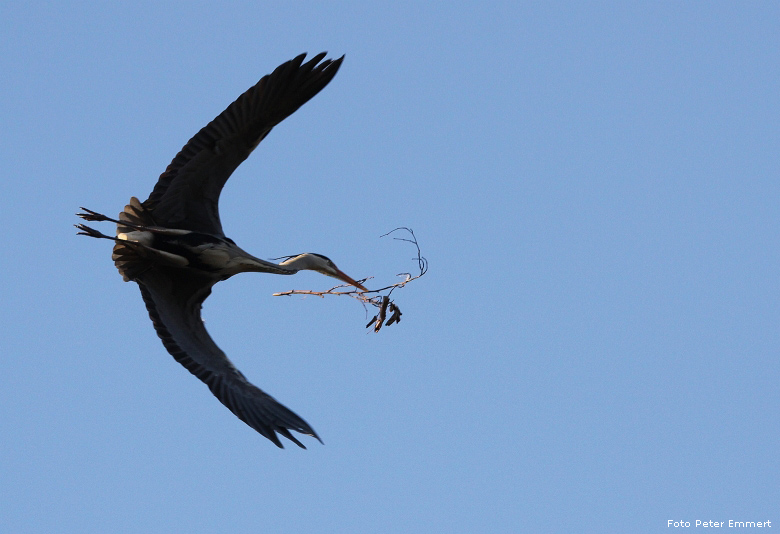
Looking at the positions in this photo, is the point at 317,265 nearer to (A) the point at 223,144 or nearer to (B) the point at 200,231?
(B) the point at 200,231

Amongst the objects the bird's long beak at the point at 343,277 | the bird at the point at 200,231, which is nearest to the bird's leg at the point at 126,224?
the bird at the point at 200,231

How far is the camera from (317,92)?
1151 cm

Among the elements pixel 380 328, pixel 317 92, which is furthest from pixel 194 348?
pixel 317 92

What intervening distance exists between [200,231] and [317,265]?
146cm

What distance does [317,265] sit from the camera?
12719mm

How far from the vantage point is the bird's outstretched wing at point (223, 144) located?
11.4m

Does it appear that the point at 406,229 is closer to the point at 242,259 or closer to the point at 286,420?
the point at 242,259

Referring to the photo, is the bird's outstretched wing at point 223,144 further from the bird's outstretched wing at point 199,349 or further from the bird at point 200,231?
the bird's outstretched wing at point 199,349

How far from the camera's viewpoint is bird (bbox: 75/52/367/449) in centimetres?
1137

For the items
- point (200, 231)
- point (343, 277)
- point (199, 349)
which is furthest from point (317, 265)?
point (199, 349)

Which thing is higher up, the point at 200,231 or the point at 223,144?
the point at 223,144

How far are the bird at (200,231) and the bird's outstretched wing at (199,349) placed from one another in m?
0.01

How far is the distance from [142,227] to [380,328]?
2761 millimetres

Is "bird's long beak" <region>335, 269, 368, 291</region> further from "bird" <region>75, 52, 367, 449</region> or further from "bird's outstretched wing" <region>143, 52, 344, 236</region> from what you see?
"bird's outstretched wing" <region>143, 52, 344, 236</region>
